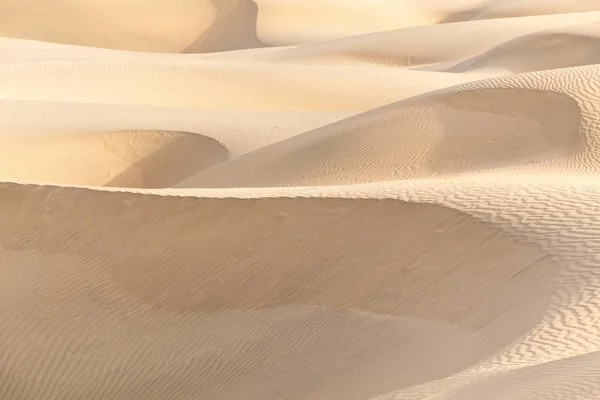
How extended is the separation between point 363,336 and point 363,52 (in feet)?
47.0

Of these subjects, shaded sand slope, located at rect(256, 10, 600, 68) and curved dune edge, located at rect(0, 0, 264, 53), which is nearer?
shaded sand slope, located at rect(256, 10, 600, 68)

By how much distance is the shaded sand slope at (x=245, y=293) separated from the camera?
441 centimetres

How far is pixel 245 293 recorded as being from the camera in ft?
18.0

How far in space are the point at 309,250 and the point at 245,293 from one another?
0.45 m

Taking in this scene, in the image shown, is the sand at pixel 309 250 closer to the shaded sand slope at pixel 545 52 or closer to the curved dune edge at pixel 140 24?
the shaded sand slope at pixel 545 52

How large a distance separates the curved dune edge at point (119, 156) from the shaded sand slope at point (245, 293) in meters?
3.69

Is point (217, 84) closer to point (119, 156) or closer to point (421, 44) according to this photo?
point (119, 156)

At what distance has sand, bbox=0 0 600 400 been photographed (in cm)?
411

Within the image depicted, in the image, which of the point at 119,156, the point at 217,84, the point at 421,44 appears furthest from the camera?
the point at 421,44

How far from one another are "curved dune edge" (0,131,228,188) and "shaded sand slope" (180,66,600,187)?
2.52 ft

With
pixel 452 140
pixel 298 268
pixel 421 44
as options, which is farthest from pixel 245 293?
pixel 421 44

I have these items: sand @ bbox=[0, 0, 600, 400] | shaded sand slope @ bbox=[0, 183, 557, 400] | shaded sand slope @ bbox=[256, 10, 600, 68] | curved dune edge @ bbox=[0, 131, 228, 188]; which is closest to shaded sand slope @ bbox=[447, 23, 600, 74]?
shaded sand slope @ bbox=[256, 10, 600, 68]

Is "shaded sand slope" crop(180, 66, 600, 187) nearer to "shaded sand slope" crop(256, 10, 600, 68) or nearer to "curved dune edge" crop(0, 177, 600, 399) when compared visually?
"curved dune edge" crop(0, 177, 600, 399)

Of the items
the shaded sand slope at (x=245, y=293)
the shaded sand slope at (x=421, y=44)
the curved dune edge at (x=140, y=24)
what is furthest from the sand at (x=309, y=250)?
the curved dune edge at (x=140, y=24)
